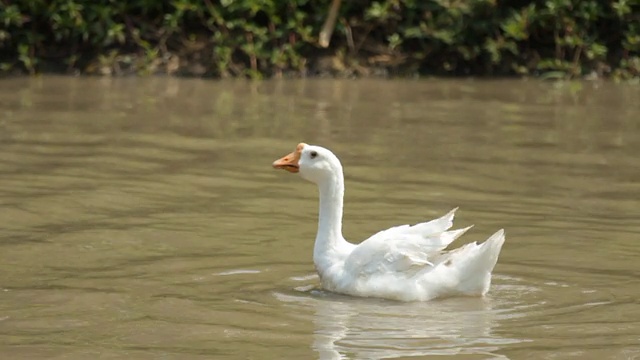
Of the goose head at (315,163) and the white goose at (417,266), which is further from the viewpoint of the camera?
the goose head at (315,163)

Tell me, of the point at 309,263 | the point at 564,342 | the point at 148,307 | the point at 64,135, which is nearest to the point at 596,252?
the point at 309,263

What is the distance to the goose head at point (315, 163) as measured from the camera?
7.41m

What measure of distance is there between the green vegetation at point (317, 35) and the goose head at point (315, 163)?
8.94 metres

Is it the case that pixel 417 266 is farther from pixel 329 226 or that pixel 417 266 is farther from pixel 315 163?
pixel 315 163

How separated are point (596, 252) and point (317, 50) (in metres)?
9.31

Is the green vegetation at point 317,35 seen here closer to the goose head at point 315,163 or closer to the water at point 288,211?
the water at point 288,211

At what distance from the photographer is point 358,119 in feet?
44.4

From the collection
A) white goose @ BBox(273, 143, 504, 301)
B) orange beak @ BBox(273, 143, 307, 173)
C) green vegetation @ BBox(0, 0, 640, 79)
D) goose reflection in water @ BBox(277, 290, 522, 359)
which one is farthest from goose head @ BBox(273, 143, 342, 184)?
green vegetation @ BBox(0, 0, 640, 79)

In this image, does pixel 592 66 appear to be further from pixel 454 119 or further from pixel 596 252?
pixel 596 252

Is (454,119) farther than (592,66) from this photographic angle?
No

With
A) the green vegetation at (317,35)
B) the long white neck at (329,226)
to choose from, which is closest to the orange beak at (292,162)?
the long white neck at (329,226)

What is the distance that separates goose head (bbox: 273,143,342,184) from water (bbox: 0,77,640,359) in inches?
22.7

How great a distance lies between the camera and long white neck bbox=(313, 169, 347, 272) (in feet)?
23.8

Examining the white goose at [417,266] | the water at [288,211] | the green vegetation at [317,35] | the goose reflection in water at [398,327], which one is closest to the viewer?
the goose reflection in water at [398,327]
